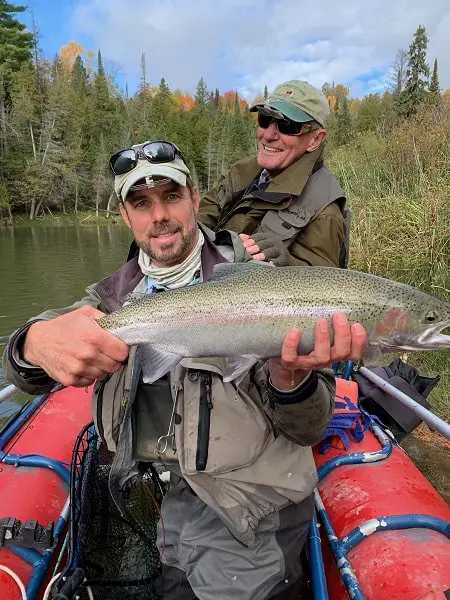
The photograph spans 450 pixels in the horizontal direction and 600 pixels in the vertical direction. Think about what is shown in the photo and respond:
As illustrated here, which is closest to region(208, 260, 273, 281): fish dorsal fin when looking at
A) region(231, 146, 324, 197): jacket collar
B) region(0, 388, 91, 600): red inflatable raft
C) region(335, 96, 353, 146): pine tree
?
region(231, 146, 324, 197): jacket collar

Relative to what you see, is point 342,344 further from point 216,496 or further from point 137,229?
point 137,229

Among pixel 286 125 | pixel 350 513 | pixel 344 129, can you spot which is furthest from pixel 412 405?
pixel 344 129

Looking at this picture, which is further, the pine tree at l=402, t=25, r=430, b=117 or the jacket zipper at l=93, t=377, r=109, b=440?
the pine tree at l=402, t=25, r=430, b=117

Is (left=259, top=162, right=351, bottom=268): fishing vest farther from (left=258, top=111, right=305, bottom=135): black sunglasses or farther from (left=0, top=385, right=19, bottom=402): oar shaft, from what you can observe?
(left=0, top=385, right=19, bottom=402): oar shaft

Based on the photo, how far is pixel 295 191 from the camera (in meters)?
3.62

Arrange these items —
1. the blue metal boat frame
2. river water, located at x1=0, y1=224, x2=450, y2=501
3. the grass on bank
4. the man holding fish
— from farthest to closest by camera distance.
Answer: the grass on bank, river water, located at x1=0, y1=224, x2=450, y2=501, the blue metal boat frame, the man holding fish

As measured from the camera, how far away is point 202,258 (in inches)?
110

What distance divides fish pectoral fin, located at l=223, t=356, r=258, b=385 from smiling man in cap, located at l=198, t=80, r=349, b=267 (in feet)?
3.82

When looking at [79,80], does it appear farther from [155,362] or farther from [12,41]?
[155,362]

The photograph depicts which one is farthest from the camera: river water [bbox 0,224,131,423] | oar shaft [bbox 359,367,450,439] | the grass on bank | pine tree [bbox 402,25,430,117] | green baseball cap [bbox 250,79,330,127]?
pine tree [bbox 402,25,430,117]

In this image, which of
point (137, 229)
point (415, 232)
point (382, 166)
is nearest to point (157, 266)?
point (137, 229)

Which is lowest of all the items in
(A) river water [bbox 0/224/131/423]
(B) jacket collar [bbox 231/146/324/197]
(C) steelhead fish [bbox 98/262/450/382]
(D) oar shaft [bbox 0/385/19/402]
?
(A) river water [bbox 0/224/131/423]

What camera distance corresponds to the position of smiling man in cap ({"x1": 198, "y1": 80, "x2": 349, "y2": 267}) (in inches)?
139

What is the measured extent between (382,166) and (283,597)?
10214mm
